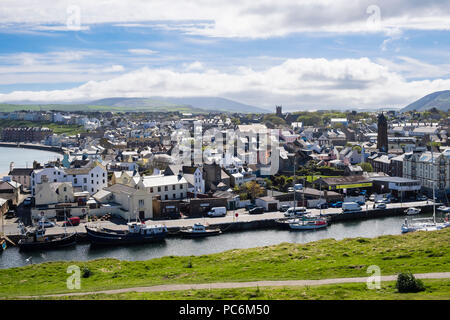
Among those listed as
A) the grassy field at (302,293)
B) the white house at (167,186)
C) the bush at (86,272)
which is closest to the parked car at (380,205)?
the white house at (167,186)

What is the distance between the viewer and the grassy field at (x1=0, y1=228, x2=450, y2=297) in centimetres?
1180

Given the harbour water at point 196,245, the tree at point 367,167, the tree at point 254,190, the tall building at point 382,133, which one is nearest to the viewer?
the harbour water at point 196,245

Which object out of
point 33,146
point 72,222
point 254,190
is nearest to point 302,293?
point 72,222

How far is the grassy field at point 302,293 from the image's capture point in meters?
8.85

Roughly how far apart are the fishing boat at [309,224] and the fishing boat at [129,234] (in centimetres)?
598

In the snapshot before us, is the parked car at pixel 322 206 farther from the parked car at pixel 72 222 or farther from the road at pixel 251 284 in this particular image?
the road at pixel 251 284

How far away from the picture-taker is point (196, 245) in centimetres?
1934

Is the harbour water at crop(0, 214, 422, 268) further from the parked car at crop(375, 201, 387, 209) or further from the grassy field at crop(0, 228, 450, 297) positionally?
the grassy field at crop(0, 228, 450, 297)

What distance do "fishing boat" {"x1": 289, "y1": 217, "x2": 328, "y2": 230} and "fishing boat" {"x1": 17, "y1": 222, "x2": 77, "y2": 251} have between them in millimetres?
9653

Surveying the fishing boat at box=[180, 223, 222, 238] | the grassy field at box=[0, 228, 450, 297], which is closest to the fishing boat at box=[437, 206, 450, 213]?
the grassy field at box=[0, 228, 450, 297]

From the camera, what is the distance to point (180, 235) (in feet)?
68.2

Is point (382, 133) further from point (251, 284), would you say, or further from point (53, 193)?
point (251, 284)

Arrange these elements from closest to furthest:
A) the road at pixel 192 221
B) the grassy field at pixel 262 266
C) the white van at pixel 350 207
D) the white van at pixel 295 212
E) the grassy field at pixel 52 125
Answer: the grassy field at pixel 262 266, the road at pixel 192 221, the white van at pixel 295 212, the white van at pixel 350 207, the grassy field at pixel 52 125

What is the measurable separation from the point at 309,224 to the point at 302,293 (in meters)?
13.1
